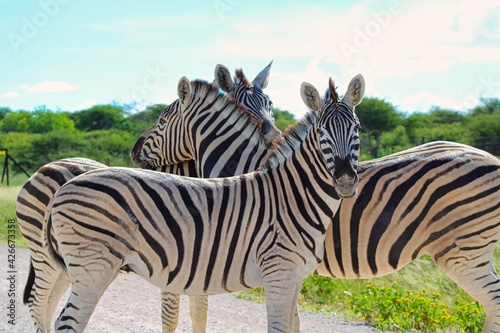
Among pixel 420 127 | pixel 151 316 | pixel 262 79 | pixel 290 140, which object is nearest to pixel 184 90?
pixel 262 79

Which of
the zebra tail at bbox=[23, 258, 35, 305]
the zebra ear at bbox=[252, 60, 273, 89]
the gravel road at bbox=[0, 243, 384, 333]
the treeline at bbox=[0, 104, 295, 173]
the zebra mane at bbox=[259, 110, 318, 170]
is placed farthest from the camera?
the treeline at bbox=[0, 104, 295, 173]

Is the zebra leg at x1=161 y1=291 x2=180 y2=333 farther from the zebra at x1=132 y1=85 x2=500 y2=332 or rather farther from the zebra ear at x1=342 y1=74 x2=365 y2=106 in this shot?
the zebra ear at x1=342 y1=74 x2=365 y2=106

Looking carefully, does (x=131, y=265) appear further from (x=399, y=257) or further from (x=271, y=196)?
(x=399, y=257)

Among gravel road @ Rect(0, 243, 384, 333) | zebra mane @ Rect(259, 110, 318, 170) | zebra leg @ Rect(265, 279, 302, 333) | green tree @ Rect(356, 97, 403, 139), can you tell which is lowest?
gravel road @ Rect(0, 243, 384, 333)

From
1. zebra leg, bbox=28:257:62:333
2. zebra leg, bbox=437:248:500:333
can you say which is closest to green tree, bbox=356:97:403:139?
zebra leg, bbox=437:248:500:333

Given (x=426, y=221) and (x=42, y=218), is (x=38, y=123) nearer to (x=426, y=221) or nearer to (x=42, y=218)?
(x=42, y=218)

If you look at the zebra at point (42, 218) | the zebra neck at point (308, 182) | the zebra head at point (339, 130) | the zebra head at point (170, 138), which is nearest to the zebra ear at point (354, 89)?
the zebra head at point (339, 130)

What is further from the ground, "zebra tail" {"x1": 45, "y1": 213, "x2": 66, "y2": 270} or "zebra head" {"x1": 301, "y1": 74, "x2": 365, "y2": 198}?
"zebra head" {"x1": 301, "y1": 74, "x2": 365, "y2": 198}

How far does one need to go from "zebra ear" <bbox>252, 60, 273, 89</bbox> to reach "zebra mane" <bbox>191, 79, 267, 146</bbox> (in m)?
1.09

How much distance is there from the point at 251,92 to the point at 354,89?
2.34 m

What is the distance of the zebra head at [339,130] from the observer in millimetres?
5059

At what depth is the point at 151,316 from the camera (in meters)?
9.20

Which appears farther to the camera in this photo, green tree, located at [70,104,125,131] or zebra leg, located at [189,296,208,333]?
green tree, located at [70,104,125,131]

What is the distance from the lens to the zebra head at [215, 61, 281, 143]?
7.20 meters
